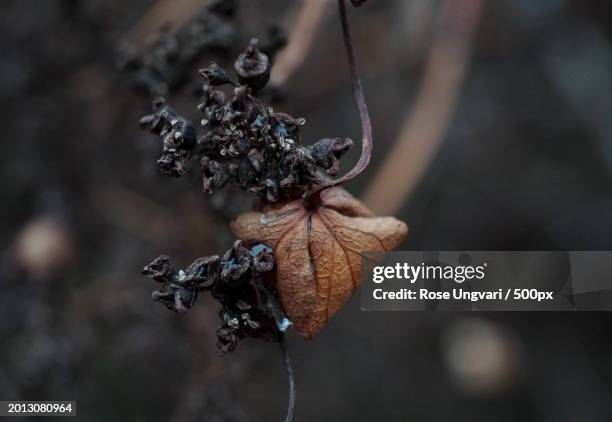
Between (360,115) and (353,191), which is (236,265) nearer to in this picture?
(360,115)

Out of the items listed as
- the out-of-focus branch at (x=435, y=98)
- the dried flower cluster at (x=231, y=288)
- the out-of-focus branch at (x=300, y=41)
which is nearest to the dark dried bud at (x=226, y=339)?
the dried flower cluster at (x=231, y=288)

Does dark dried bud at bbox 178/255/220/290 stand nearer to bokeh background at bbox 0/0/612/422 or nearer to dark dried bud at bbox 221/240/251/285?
dark dried bud at bbox 221/240/251/285

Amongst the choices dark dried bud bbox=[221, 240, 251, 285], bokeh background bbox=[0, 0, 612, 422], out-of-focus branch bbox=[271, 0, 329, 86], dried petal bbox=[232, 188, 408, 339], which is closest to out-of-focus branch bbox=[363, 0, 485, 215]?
bokeh background bbox=[0, 0, 612, 422]

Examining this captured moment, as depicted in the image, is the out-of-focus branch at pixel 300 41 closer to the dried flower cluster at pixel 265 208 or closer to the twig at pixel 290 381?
the dried flower cluster at pixel 265 208

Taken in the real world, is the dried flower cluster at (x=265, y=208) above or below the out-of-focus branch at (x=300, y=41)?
below

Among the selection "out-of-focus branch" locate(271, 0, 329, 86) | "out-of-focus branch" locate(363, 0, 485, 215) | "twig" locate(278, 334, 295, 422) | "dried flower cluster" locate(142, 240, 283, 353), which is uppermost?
"out-of-focus branch" locate(363, 0, 485, 215)

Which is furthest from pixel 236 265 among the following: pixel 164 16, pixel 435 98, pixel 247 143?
pixel 435 98

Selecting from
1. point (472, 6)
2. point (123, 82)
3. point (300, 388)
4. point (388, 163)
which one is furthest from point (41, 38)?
point (300, 388)
